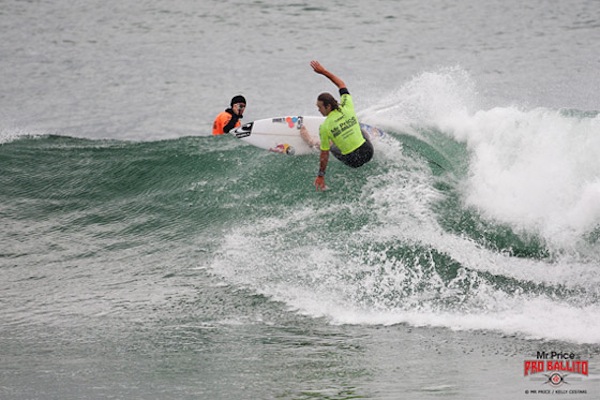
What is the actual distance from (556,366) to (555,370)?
111 millimetres

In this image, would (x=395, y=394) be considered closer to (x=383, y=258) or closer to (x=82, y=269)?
(x=383, y=258)

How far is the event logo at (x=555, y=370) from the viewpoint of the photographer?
6.80 meters

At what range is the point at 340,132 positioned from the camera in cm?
1116

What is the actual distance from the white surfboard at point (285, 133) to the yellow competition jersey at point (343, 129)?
1245 mm

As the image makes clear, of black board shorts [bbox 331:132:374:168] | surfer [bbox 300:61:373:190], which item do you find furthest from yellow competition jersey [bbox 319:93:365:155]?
black board shorts [bbox 331:132:374:168]

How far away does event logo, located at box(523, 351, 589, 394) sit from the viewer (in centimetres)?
680

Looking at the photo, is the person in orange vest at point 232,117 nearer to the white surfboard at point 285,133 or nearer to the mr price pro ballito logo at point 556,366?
the white surfboard at point 285,133

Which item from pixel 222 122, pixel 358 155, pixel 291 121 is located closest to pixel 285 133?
pixel 291 121

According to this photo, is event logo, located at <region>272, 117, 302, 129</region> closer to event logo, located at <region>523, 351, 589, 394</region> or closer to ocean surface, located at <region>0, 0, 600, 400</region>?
ocean surface, located at <region>0, 0, 600, 400</region>

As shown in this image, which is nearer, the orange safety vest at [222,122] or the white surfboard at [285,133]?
the white surfboard at [285,133]

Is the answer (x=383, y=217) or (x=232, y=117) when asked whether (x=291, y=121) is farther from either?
(x=383, y=217)

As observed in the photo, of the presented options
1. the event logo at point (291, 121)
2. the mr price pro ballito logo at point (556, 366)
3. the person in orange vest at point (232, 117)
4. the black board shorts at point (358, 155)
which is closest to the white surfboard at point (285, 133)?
the event logo at point (291, 121)

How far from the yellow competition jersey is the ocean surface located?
0.82m

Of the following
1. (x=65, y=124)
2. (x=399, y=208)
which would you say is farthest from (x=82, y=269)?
(x=65, y=124)
